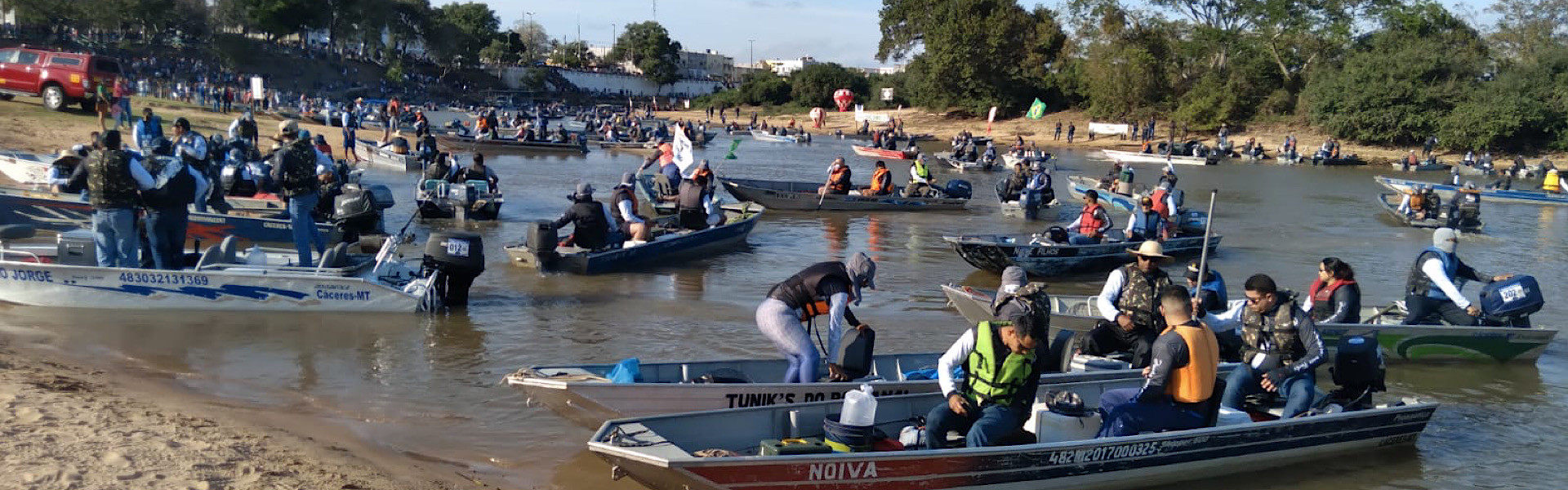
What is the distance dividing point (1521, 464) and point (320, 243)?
12.2 meters

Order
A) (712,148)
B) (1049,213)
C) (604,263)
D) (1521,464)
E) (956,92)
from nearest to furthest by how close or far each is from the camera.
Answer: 1. (1521,464)
2. (604,263)
3. (1049,213)
4. (712,148)
5. (956,92)

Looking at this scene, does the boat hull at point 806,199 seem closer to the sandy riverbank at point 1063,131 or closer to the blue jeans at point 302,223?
the blue jeans at point 302,223

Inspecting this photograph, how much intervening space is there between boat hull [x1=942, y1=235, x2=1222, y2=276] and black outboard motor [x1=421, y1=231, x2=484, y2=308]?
7564 mm

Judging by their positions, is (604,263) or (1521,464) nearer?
(1521,464)

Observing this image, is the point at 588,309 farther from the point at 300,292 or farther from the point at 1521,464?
the point at 1521,464

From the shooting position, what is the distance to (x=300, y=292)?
1171 centimetres

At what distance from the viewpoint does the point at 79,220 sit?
16250 mm

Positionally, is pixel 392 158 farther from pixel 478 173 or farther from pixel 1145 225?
pixel 1145 225

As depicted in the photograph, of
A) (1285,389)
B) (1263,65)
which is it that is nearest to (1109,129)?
(1263,65)

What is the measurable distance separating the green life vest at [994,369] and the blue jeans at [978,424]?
7 cm

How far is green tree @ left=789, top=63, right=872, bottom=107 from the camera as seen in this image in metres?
90.7

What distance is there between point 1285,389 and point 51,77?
3309 centimetres

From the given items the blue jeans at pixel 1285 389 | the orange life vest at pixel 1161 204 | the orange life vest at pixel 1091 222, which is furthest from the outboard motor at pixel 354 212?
the orange life vest at pixel 1161 204

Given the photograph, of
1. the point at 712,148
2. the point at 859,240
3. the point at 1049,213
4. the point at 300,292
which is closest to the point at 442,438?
the point at 300,292
